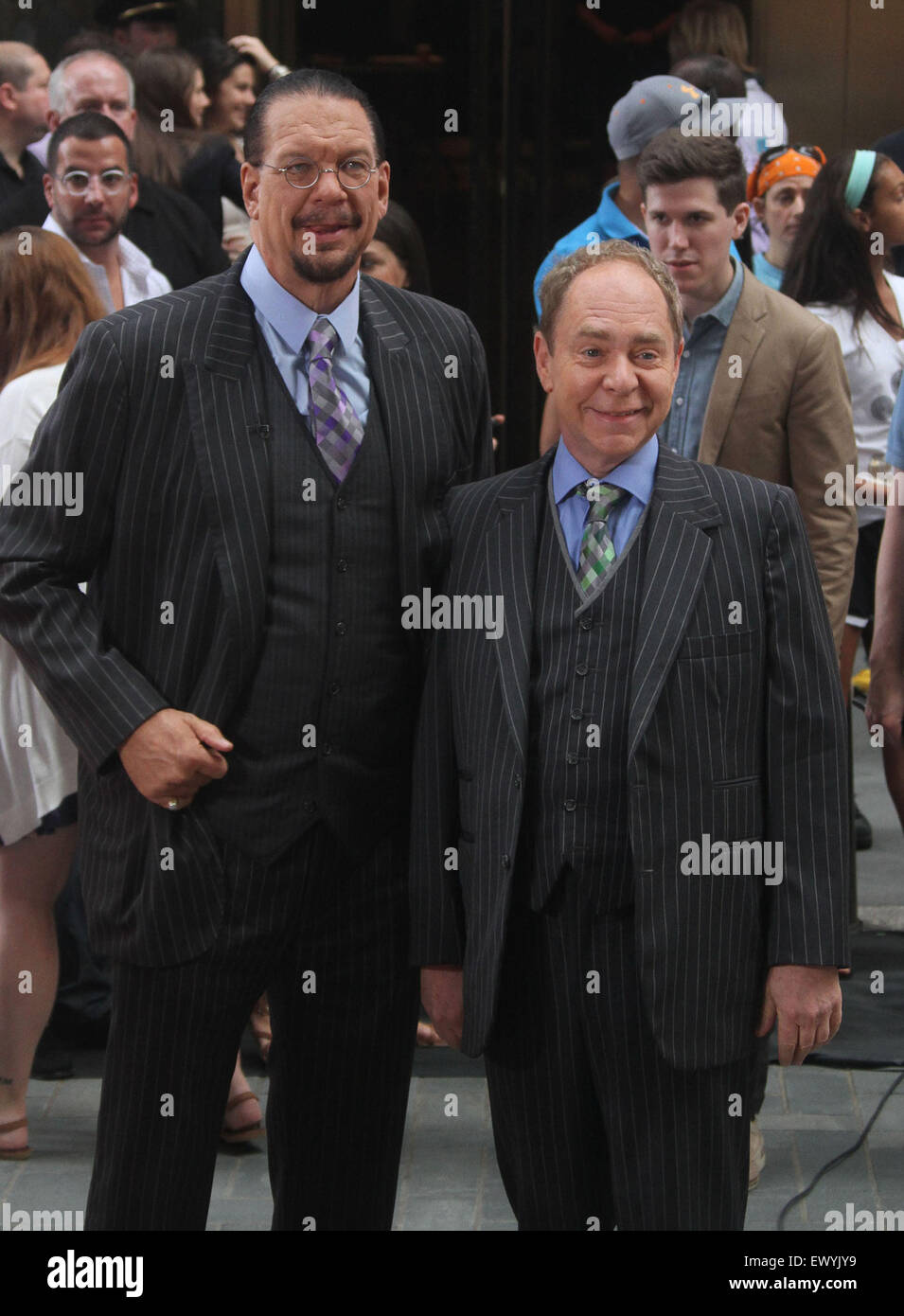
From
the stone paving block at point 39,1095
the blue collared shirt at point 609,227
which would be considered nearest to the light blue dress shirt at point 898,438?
the blue collared shirt at point 609,227

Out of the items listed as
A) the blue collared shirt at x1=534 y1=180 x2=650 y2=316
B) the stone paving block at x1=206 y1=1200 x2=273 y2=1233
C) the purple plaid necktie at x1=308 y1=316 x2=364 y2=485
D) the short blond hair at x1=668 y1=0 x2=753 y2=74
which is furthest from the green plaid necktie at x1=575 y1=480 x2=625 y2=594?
the short blond hair at x1=668 y1=0 x2=753 y2=74

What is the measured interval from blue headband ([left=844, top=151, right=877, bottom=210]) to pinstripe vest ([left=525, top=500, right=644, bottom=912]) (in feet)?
9.82

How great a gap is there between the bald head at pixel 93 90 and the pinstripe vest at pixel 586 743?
3.59m

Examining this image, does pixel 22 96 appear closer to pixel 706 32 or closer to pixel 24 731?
pixel 706 32

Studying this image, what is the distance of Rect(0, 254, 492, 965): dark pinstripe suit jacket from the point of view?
2.89 metres

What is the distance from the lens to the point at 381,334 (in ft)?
10.2

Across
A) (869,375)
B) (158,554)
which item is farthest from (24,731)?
(869,375)

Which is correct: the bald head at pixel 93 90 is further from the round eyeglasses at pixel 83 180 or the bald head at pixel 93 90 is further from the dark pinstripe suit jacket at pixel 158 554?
the dark pinstripe suit jacket at pixel 158 554

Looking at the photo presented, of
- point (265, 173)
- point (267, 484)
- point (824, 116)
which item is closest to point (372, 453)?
point (267, 484)

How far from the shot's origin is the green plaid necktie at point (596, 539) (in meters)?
2.79

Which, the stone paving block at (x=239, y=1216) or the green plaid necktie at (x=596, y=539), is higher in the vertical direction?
the green plaid necktie at (x=596, y=539)

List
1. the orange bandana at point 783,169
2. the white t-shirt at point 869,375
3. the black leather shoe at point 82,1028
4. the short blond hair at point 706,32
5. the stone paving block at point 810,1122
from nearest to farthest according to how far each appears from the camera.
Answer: the stone paving block at point 810,1122, the black leather shoe at point 82,1028, the white t-shirt at point 869,375, the orange bandana at point 783,169, the short blond hair at point 706,32

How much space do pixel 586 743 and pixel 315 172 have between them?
934mm

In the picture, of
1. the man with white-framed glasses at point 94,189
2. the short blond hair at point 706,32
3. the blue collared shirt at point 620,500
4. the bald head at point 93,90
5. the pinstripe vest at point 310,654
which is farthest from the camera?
the short blond hair at point 706,32
